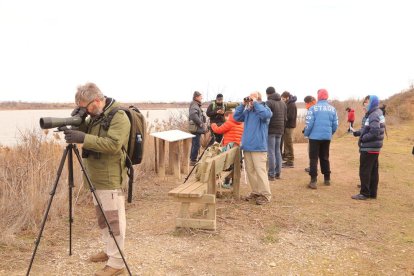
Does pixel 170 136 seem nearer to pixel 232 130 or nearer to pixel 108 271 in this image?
pixel 232 130

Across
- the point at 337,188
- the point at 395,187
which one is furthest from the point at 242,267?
the point at 395,187

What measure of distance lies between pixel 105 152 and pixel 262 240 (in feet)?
7.54

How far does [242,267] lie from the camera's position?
13.4 feet

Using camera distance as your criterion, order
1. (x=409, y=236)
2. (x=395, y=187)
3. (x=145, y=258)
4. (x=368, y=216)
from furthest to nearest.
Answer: (x=395, y=187), (x=368, y=216), (x=409, y=236), (x=145, y=258)

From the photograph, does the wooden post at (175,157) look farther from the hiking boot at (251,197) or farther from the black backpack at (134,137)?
the black backpack at (134,137)

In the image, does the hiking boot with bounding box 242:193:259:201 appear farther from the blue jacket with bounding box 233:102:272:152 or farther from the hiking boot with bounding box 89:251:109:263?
the hiking boot with bounding box 89:251:109:263

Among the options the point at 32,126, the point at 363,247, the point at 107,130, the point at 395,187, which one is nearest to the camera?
the point at 107,130

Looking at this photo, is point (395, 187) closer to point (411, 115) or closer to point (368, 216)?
point (368, 216)

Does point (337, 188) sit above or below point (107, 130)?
below

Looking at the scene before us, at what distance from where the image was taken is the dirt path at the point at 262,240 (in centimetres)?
409

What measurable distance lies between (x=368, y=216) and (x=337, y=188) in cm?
181

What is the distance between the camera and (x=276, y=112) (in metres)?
7.70

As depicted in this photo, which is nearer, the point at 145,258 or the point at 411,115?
the point at 145,258

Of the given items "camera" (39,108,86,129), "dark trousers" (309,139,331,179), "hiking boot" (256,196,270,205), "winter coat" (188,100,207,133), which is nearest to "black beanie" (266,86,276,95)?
"dark trousers" (309,139,331,179)
